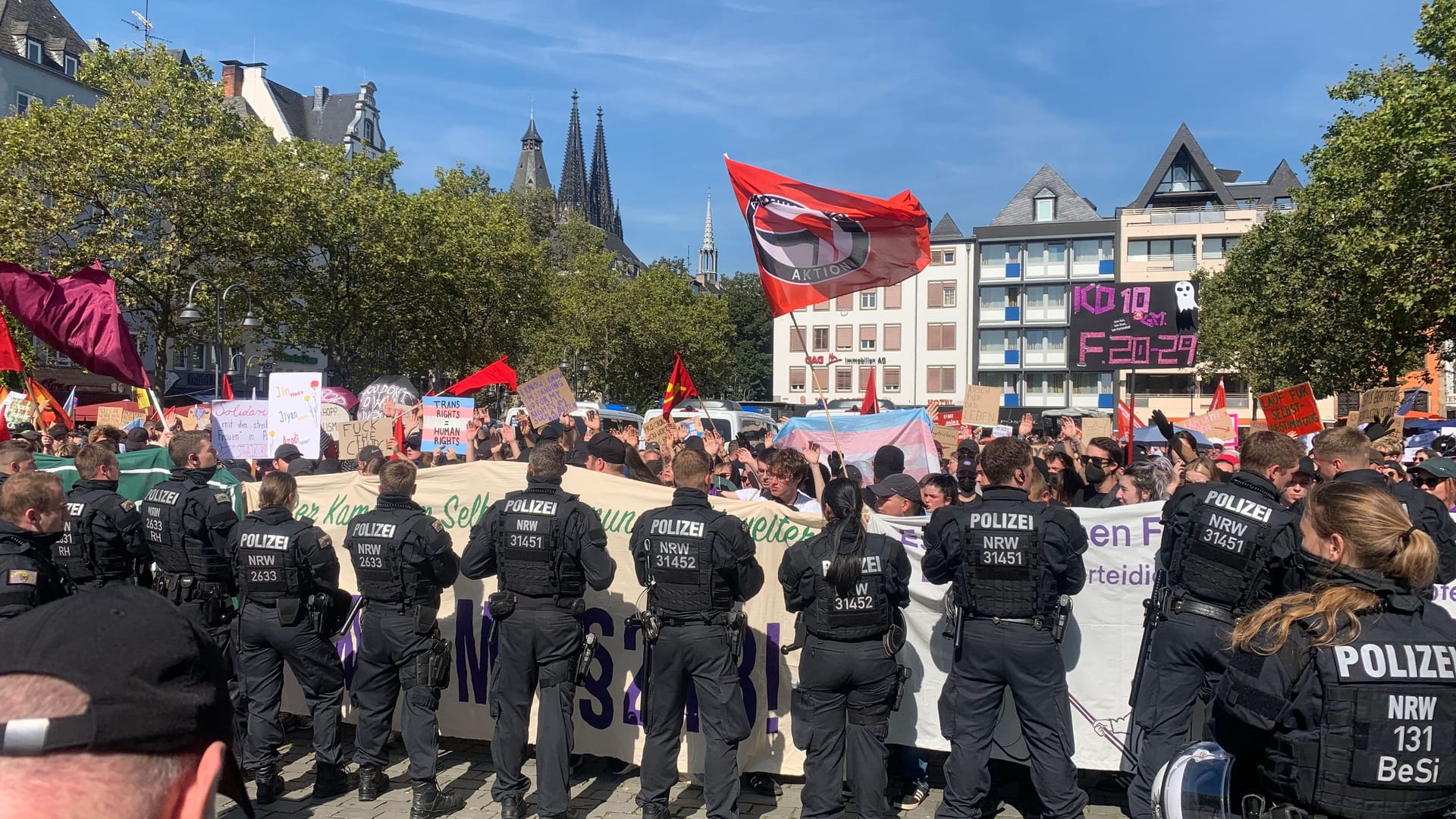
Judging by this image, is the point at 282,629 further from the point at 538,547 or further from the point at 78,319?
the point at 78,319

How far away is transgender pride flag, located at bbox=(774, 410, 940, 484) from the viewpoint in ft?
39.4

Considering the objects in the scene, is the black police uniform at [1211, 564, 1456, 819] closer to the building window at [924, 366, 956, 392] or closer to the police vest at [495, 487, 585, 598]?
the police vest at [495, 487, 585, 598]

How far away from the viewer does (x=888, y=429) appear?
1251 cm

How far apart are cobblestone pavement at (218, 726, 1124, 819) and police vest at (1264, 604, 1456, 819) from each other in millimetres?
3347

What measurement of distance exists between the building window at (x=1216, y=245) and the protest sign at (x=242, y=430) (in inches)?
2308

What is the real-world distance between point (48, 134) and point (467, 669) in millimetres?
28264

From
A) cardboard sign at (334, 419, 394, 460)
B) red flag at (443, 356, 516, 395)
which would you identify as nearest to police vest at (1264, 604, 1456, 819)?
cardboard sign at (334, 419, 394, 460)

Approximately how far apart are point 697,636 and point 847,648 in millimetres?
819

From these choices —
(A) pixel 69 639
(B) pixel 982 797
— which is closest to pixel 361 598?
(B) pixel 982 797

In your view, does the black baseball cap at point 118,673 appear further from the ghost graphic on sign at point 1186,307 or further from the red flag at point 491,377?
the ghost graphic on sign at point 1186,307

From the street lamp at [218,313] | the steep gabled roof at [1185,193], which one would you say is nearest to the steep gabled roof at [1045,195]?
the steep gabled roof at [1185,193]

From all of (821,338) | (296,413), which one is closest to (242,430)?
(296,413)

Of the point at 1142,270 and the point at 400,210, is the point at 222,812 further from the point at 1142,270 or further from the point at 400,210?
the point at 1142,270

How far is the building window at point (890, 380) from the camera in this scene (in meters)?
67.1
